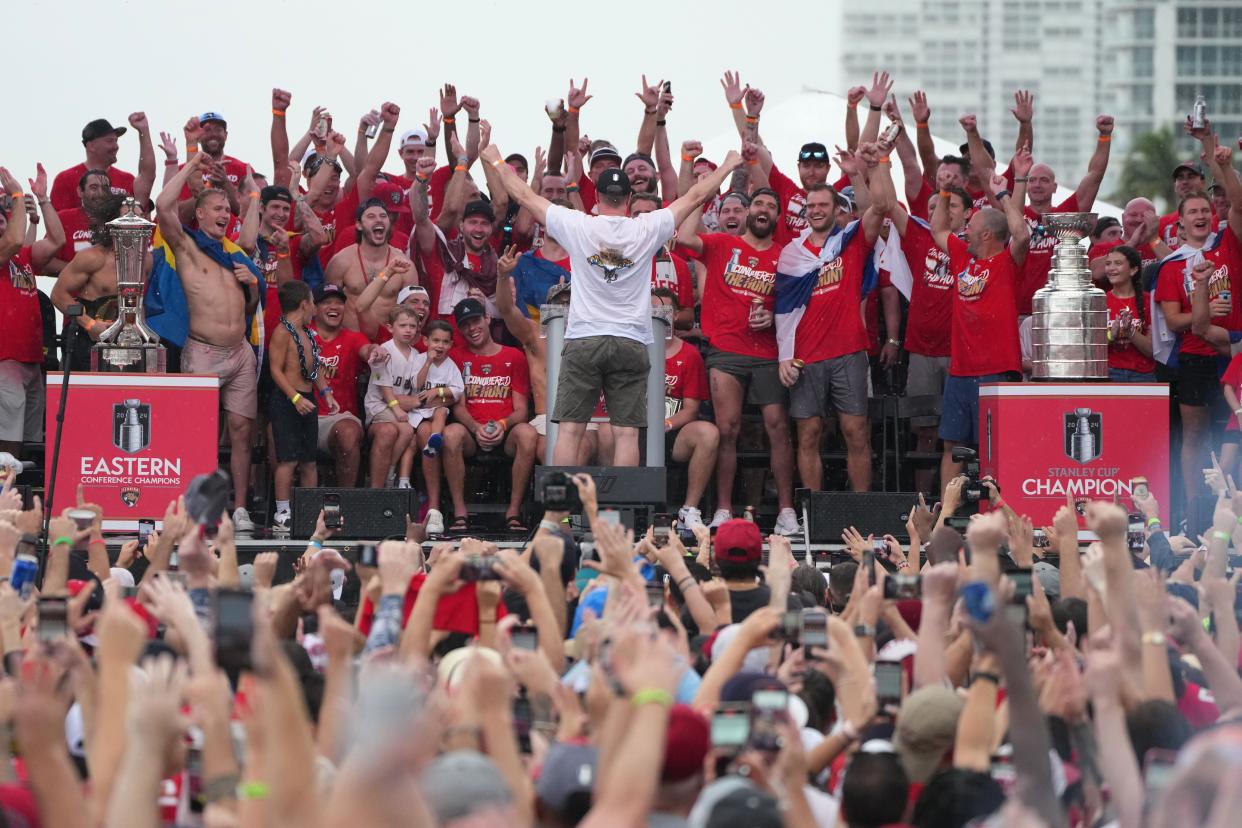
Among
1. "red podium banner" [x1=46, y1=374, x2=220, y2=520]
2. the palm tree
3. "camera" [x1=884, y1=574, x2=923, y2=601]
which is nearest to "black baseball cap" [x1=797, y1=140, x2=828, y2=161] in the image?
"red podium banner" [x1=46, y1=374, x2=220, y2=520]

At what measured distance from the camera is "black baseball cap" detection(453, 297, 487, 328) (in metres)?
12.4

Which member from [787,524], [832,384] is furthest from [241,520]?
[832,384]

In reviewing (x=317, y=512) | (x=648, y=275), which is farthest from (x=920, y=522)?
(x=317, y=512)

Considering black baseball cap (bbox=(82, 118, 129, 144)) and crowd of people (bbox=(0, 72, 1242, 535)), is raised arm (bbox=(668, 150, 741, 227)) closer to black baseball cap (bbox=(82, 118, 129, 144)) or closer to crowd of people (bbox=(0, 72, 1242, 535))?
crowd of people (bbox=(0, 72, 1242, 535))

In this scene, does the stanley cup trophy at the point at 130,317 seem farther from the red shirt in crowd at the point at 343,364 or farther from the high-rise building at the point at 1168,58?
the high-rise building at the point at 1168,58

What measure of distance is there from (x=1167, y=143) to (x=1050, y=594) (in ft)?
239

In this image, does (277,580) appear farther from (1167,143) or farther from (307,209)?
(1167,143)

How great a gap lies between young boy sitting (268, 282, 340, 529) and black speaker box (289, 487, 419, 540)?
110cm

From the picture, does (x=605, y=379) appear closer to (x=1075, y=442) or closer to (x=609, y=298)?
(x=609, y=298)

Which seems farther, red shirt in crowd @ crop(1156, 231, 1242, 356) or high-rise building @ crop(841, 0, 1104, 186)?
high-rise building @ crop(841, 0, 1104, 186)

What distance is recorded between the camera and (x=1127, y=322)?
12086 mm

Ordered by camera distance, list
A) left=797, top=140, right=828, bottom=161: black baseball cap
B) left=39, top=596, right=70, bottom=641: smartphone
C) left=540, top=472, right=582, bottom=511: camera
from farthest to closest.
Result: left=797, top=140, right=828, bottom=161: black baseball cap < left=540, top=472, right=582, bottom=511: camera < left=39, top=596, right=70, bottom=641: smartphone

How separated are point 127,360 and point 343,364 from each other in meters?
1.78

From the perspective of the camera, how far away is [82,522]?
25.0ft
